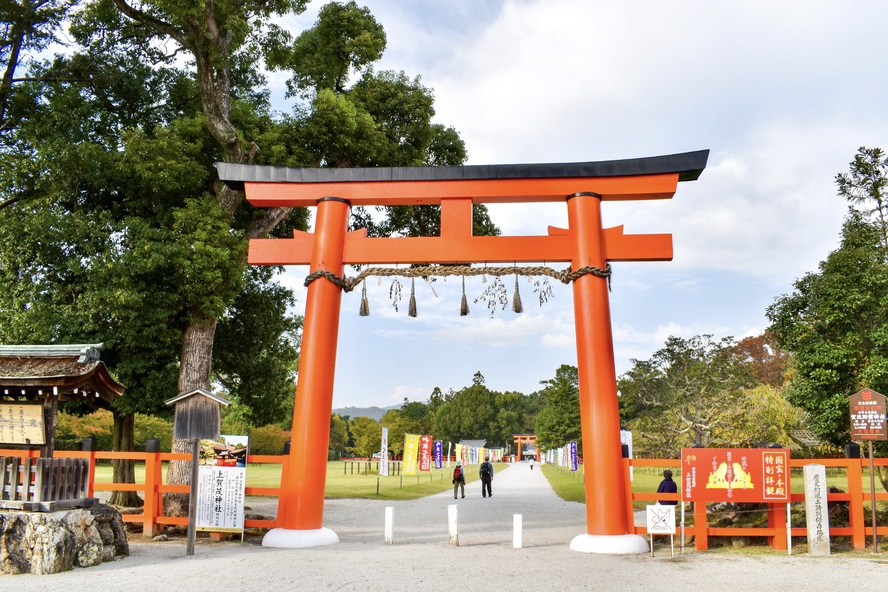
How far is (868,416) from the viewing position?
9711 mm

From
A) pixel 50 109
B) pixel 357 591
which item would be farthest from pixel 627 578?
pixel 50 109

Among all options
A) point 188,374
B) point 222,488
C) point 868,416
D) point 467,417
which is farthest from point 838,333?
point 467,417

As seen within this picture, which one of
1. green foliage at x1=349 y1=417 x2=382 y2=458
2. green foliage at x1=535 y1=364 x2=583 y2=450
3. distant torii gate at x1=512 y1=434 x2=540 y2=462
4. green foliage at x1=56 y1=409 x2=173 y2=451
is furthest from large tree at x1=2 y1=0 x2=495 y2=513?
distant torii gate at x1=512 y1=434 x2=540 y2=462

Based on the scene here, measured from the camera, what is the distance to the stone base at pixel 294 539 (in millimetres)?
9867

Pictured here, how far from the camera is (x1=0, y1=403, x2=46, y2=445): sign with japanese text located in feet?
29.7

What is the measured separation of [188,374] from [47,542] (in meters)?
6.00

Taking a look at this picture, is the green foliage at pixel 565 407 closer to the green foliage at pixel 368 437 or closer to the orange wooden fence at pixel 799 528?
the green foliage at pixel 368 437

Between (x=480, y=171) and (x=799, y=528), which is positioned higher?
(x=480, y=171)

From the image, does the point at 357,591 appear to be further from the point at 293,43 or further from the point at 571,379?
the point at 571,379

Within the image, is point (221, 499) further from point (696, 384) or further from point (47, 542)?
point (696, 384)

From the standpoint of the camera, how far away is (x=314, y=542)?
995 centimetres

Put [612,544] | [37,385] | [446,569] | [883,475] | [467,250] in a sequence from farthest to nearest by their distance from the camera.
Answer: [883,475] < [467,250] < [612,544] < [37,385] < [446,569]

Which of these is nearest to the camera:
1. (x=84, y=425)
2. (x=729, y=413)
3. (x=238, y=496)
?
(x=238, y=496)

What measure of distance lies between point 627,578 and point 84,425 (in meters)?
34.8
